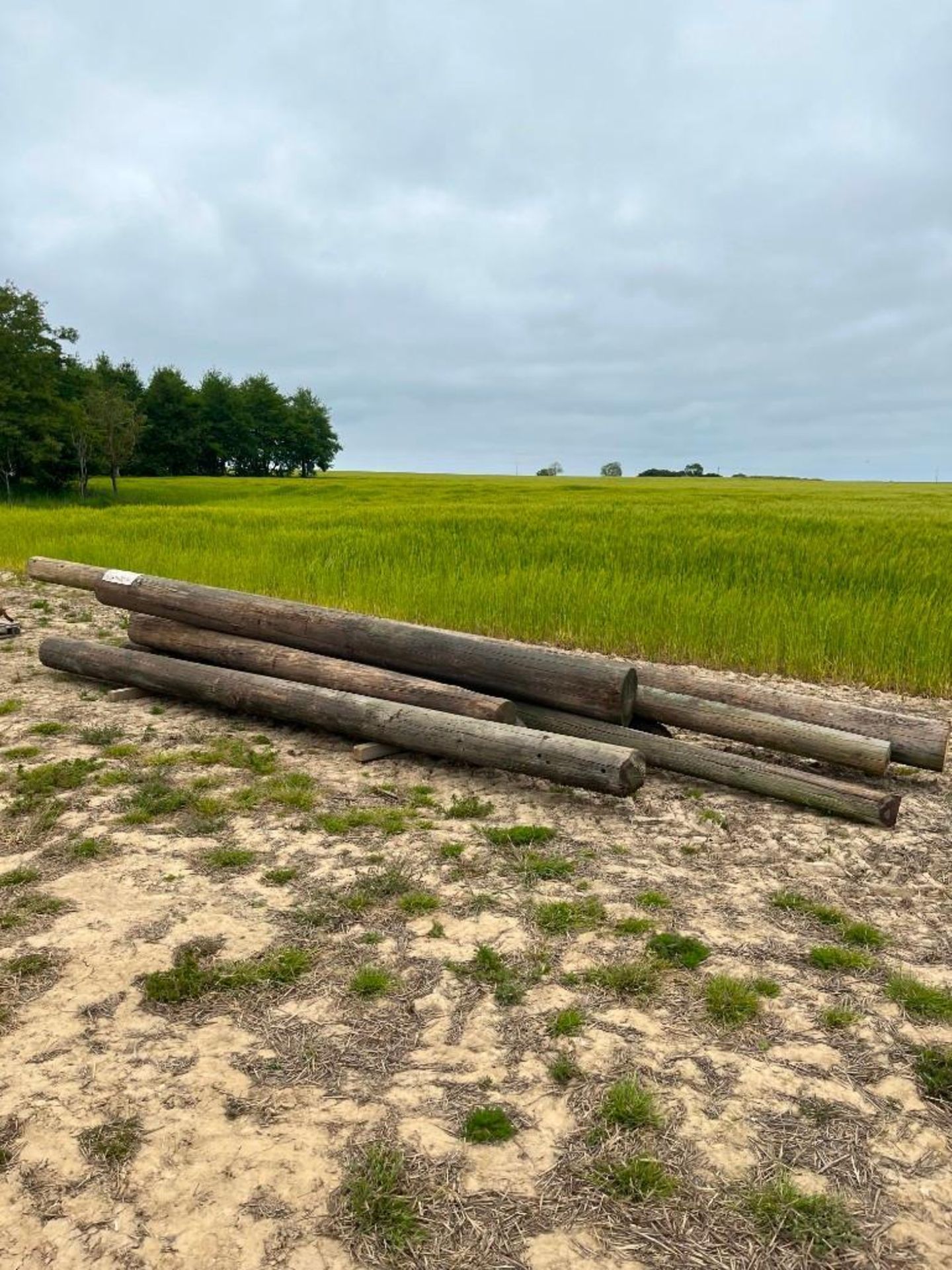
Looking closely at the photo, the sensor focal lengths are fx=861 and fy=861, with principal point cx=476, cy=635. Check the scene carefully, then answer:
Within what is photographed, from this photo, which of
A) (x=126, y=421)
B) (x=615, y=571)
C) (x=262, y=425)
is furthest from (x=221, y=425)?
(x=615, y=571)

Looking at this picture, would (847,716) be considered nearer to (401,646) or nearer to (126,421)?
(401,646)

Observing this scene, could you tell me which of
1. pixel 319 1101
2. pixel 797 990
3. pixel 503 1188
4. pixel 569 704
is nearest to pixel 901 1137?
pixel 797 990

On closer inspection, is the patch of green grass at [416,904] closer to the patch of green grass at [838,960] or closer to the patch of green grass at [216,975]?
the patch of green grass at [216,975]

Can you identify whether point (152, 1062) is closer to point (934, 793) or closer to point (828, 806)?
point (828, 806)

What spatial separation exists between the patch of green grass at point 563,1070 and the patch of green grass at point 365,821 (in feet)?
6.67

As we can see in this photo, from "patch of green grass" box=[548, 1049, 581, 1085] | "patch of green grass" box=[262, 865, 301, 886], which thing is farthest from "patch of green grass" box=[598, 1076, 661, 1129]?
"patch of green grass" box=[262, 865, 301, 886]

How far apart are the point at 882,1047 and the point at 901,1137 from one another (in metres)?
0.45

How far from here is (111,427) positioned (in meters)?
47.3

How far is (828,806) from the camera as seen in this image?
5.23 metres

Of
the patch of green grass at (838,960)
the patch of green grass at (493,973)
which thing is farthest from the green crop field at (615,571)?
the patch of green grass at (493,973)

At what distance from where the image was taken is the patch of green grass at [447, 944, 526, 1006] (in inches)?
129

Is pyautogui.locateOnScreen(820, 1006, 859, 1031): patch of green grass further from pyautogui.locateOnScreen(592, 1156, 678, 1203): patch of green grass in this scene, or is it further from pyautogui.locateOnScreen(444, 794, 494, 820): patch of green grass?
pyautogui.locateOnScreen(444, 794, 494, 820): patch of green grass

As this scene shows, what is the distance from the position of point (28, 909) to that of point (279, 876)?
110cm

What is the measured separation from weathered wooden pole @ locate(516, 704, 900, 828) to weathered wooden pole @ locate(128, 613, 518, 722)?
404mm
